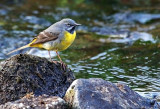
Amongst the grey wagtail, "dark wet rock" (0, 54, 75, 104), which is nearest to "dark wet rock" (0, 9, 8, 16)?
the grey wagtail

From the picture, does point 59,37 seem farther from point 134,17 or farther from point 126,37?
point 134,17

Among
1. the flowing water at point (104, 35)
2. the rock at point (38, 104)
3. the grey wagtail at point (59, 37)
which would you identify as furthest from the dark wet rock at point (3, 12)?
the rock at point (38, 104)

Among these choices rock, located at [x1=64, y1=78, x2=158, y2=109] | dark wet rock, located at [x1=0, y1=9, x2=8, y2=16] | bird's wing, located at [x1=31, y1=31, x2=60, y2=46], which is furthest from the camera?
dark wet rock, located at [x1=0, y1=9, x2=8, y2=16]

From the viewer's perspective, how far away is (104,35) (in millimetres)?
14586

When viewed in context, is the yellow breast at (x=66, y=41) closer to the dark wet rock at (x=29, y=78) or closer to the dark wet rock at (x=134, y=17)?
the dark wet rock at (x=29, y=78)

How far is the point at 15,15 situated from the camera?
16.6 meters

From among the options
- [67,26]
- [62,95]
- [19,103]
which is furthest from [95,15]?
[19,103]

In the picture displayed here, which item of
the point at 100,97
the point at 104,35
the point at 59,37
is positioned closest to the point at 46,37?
the point at 59,37

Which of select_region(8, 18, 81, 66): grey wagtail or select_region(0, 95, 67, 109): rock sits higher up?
select_region(8, 18, 81, 66): grey wagtail

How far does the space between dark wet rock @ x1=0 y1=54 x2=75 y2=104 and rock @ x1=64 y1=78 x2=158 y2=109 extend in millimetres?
698

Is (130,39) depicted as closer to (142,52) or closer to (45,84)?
(142,52)

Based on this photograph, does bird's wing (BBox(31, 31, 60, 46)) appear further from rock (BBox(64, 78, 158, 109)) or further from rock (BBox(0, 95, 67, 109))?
rock (BBox(0, 95, 67, 109))

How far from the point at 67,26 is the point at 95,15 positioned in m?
9.04

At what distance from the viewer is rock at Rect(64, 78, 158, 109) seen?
621cm
